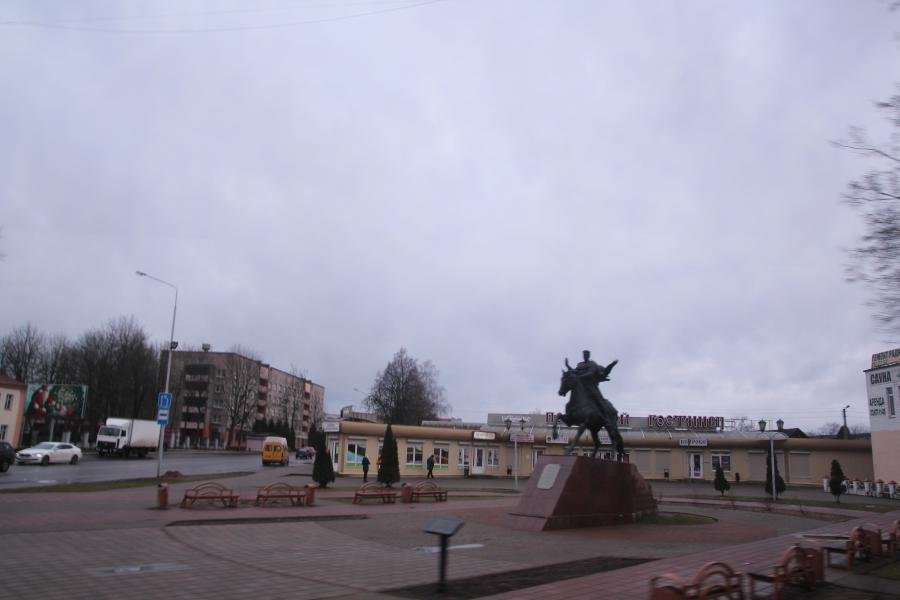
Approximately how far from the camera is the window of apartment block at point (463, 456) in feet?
178

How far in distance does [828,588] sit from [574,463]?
360 inches

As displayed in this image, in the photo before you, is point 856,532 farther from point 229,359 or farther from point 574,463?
point 229,359

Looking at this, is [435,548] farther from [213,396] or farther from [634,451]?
[213,396]

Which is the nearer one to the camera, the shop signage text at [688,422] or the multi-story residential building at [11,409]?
the multi-story residential building at [11,409]

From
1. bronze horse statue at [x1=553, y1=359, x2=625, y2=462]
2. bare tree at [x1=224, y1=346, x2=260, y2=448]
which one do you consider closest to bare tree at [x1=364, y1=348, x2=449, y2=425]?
bare tree at [x1=224, y1=346, x2=260, y2=448]

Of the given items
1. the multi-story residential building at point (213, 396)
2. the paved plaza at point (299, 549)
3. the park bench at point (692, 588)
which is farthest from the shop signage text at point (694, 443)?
the multi-story residential building at point (213, 396)

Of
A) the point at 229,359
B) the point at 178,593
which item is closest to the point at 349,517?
the point at 178,593

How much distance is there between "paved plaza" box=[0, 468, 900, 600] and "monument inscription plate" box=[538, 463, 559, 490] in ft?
5.28

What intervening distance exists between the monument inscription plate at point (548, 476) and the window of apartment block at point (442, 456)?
114 ft

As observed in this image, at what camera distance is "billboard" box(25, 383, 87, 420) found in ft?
218

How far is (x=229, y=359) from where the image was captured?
10681cm

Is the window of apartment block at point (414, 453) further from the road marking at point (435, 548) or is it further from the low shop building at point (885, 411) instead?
the road marking at point (435, 548)

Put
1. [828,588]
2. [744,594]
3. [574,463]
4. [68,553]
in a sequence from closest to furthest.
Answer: [744,594]
[828,588]
[68,553]
[574,463]

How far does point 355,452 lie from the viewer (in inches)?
1960
